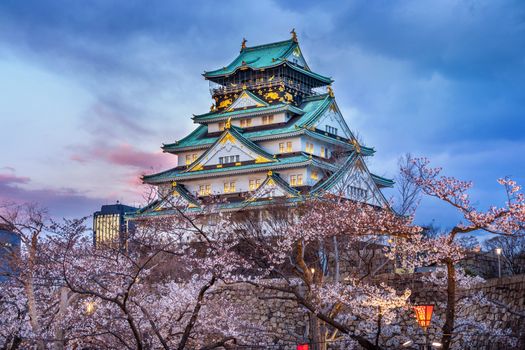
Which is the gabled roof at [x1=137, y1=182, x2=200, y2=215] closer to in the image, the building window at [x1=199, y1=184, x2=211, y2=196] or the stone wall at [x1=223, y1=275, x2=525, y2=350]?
the building window at [x1=199, y1=184, x2=211, y2=196]

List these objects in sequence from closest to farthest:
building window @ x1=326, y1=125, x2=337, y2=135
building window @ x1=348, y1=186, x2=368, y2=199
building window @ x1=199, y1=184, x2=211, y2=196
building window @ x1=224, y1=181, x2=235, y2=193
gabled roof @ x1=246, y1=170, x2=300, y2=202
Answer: gabled roof @ x1=246, y1=170, x2=300, y2=202, building window @ x1=348, y1=186, x2=368, y2=199, building window @ x1=224, y1=181, x2=235, y2=193, building window @ x1=199, y1=184, x2=211, y2=196, building window @ x1=326, y1=125, x2=337, y2=135

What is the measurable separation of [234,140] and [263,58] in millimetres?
9410

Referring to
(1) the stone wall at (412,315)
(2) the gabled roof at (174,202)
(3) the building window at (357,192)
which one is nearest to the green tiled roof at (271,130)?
(2) the gabled roof at (174,202)

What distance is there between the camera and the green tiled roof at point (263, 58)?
195 ft

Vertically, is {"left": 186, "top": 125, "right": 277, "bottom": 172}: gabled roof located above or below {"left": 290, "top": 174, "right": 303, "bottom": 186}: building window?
above

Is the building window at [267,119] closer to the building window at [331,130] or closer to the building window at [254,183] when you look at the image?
the building window at [331,130]

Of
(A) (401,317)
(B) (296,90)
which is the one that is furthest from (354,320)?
(B) (296,90)

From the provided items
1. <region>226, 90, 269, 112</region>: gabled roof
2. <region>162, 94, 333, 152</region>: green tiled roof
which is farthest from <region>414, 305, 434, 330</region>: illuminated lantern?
<region>226, 90, 269, 112</region>: gabled roof

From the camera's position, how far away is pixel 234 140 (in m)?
54.7

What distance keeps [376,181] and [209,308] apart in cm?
3296

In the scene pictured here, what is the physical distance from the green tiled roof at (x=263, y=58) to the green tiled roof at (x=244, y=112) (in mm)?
3899

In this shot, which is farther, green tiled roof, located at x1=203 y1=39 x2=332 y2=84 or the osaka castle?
green tiled roof, located at x1=203 y1=39 x2=332 y2=84

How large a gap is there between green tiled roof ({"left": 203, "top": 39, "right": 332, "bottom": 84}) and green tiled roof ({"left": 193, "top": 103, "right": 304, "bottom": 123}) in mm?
3899

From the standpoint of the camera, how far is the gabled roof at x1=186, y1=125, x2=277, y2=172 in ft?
174
